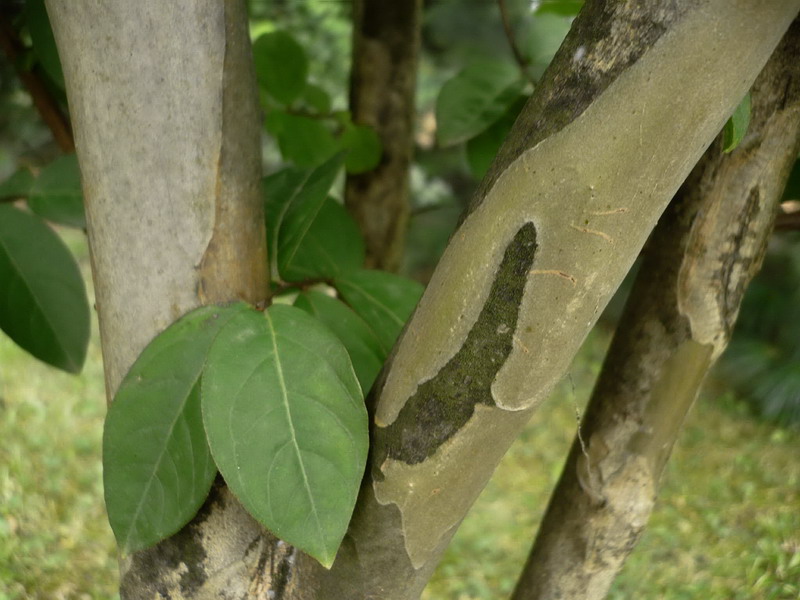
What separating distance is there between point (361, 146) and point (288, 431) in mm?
789

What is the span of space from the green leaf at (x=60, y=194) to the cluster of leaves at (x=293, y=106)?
0.37m

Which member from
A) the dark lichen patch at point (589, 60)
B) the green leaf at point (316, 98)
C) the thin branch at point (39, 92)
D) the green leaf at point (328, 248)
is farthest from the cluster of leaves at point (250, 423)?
the green leaf at point (316, 98)

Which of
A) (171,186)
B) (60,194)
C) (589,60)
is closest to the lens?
(589,60)

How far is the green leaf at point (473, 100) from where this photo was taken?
1.00m

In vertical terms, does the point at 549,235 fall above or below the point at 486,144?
below

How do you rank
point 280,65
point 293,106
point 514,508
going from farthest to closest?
1. point 514,508
2. point 293,106
3. point 280,65

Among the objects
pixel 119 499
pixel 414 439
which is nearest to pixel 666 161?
pixel 414 439

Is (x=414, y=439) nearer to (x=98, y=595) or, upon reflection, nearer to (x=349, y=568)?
(x=349, y=568)

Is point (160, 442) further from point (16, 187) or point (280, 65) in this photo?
point (280, 65)

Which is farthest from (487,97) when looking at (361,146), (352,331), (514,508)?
(514,508)

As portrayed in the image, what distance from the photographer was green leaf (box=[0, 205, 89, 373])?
775 millimetres

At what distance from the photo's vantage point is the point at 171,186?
0.60 metres

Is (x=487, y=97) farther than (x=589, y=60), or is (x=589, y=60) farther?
(x=487, y=97)

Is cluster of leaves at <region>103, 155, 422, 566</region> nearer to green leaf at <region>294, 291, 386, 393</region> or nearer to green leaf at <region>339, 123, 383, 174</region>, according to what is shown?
green leaf at <region>294, 291, 386, 393</region>
